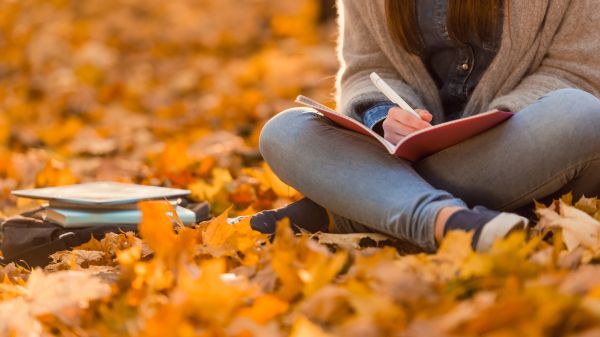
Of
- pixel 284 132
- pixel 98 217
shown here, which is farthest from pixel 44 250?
pixel 284 132

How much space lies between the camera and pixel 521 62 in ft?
7.20

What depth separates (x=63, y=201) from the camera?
240 centimetres

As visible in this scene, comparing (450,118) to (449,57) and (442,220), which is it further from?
(442,220)

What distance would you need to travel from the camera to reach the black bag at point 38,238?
7.44 ft

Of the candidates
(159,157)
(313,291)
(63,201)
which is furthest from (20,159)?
(313,291)

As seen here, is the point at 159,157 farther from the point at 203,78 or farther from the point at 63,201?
the point at 203,78

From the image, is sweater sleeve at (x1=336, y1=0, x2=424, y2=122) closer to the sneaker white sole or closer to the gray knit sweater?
the gray knit sweater

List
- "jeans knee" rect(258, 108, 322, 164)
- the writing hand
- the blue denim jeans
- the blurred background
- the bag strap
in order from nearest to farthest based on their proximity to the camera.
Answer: the blue denim jeans → the writing hand → "jeans knee" rect(258, 108, 322, 164) → the bag strap → the blurred background

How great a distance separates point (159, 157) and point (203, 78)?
250cm

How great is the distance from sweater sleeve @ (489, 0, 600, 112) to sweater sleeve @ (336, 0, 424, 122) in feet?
0.95

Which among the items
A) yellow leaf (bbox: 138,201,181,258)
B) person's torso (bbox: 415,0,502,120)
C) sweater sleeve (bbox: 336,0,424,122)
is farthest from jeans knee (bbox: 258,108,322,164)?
yellow leaf (bbox: 138,201,181,258)

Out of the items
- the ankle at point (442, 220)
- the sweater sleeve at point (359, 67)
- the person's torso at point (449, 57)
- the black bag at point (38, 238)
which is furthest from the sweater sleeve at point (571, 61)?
the black bag at point (38, 238)

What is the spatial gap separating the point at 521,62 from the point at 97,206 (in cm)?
117

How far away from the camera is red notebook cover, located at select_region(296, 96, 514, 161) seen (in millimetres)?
1863
